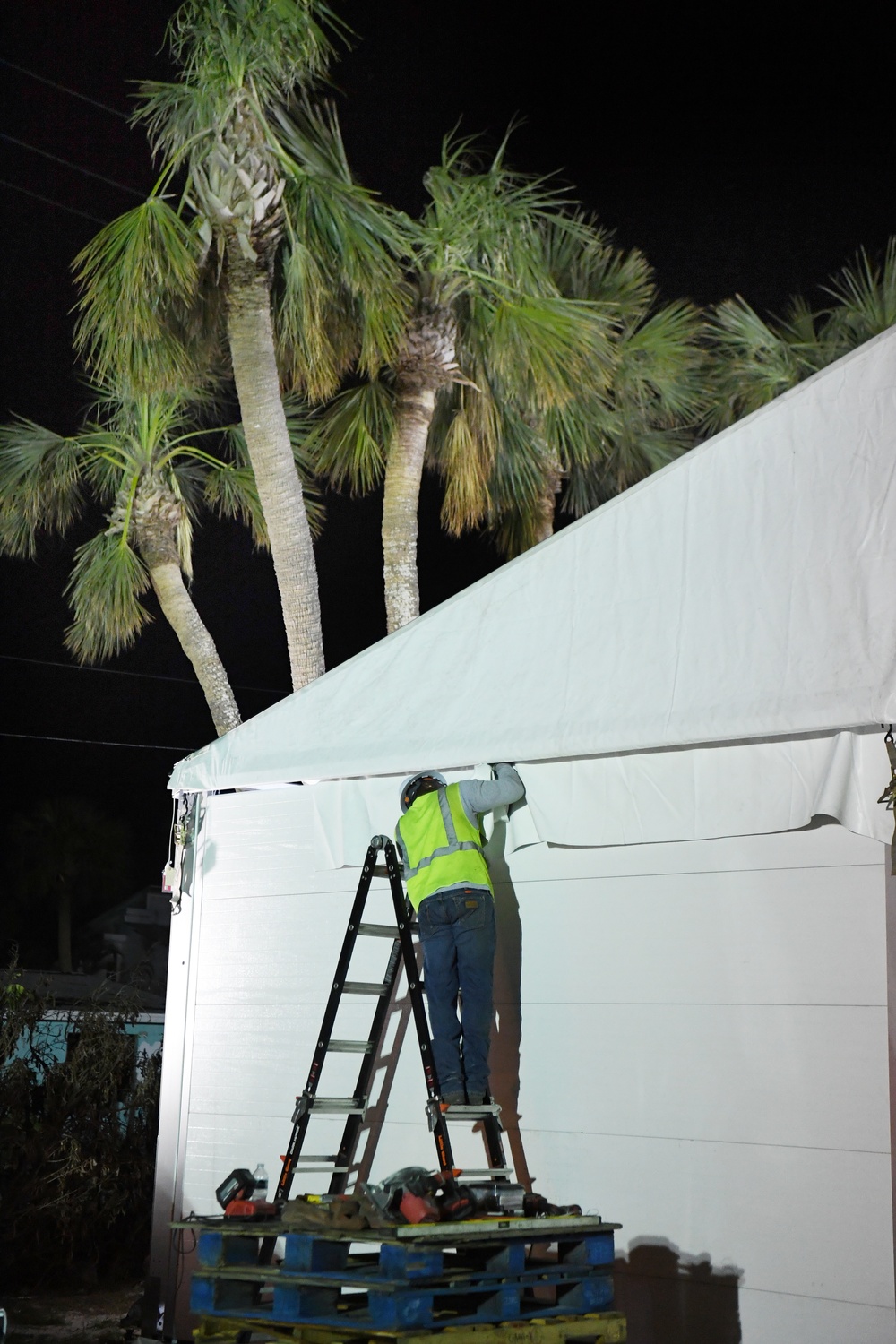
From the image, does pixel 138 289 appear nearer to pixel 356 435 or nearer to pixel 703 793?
pixel 356 435

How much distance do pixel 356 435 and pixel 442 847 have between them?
10245 mm

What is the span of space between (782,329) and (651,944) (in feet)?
44.1

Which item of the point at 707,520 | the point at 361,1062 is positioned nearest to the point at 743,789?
the point at 707,520

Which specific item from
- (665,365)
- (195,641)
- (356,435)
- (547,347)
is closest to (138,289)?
(356,435)

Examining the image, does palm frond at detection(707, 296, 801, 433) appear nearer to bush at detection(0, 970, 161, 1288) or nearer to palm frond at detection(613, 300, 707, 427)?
palm frond at detection(613, 300, 707, 427)

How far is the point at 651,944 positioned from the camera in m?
5.51

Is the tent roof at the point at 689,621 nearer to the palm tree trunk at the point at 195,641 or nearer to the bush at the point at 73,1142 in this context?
the bush at the point at 73,1142

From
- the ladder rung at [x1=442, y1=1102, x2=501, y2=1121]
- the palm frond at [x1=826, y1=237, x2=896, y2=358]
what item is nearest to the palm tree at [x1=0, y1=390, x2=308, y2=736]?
the palm frond at [x1=826, y1=237, x2=896, y2=358]

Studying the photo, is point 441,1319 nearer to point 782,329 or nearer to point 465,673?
point 465,673

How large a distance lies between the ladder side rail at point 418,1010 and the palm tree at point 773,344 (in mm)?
12024

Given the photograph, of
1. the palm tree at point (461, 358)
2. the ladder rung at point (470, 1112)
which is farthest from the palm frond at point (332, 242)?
the ladder rung at point (470, 1112)

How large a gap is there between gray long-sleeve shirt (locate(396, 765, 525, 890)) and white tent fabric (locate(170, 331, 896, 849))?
0.10 metres

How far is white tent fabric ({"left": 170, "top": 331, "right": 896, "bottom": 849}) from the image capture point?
490cm

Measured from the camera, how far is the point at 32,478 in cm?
1622
